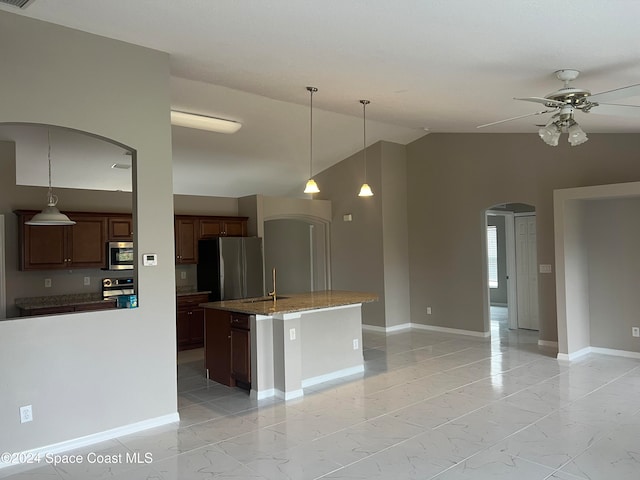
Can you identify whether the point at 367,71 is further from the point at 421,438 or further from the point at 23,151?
the point at 23,151

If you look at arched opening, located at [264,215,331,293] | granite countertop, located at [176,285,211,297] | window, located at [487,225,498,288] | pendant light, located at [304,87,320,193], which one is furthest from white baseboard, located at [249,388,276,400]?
window, located at [487,225,498,288]

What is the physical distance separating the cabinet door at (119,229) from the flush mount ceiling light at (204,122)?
5.47 feet

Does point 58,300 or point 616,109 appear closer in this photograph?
point 616,109

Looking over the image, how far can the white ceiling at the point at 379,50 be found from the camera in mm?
2842

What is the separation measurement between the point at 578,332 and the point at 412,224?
3219mm

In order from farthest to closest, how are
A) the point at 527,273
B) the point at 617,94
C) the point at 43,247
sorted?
1. the point at 527,273
2. the point at 43,247
3. the point at 617,94

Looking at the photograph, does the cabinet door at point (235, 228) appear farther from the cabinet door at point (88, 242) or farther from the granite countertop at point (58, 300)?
the granite countertop at point (58, 300)

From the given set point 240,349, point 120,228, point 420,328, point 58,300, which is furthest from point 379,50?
point 420,328

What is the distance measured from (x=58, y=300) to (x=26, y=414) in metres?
3.23

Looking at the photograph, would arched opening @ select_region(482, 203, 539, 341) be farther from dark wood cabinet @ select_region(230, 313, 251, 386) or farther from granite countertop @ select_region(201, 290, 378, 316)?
dark wood cabinet @ select_region(230, 313, 251, 386)

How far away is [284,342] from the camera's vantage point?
475 cm

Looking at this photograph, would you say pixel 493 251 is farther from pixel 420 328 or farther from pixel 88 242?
pixel 88 242

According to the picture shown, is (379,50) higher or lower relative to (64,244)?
higher

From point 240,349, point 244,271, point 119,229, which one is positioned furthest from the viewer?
Result: point 244,271
